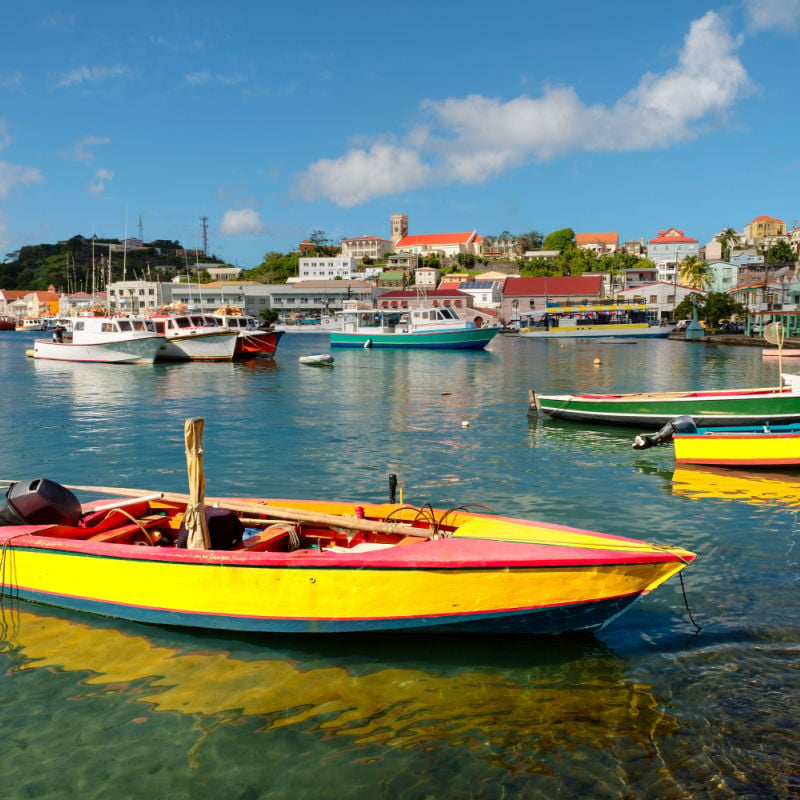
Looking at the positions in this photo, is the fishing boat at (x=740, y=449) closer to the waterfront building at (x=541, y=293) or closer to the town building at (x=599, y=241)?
the waterfront building at (x=541, y=293)

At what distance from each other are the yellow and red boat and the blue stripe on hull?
0.02 metres

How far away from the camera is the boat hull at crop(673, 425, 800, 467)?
15907 mm

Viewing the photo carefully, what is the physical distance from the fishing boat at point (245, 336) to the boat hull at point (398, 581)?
44.4 m

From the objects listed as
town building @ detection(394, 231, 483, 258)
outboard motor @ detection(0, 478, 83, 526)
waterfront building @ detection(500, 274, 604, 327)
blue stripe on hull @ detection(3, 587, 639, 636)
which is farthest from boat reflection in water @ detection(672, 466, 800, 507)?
town building @ detection(394, 231, 483, 258)

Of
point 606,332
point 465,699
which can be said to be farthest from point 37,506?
point 606,332

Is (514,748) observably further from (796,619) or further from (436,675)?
(796,619)

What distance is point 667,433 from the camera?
18906 mm

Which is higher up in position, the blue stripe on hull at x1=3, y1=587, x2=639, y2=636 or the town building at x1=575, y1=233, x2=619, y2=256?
the town building at x1=575, y1=233, x2=619, y2=256

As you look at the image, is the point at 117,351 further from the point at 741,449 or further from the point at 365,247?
the point at 365,247

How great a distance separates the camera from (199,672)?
Answer: 294 inches

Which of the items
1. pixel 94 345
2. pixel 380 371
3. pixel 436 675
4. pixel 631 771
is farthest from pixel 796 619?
pixel 94 345

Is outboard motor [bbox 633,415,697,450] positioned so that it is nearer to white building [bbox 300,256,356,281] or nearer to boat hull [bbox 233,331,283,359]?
boat hull [bbox 233,331,283,359]

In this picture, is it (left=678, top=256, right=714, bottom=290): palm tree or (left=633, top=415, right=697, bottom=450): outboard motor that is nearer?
(left=633, top=415, right=697, bottom=450): outboard motor

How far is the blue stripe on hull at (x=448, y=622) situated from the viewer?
23.6 feet
